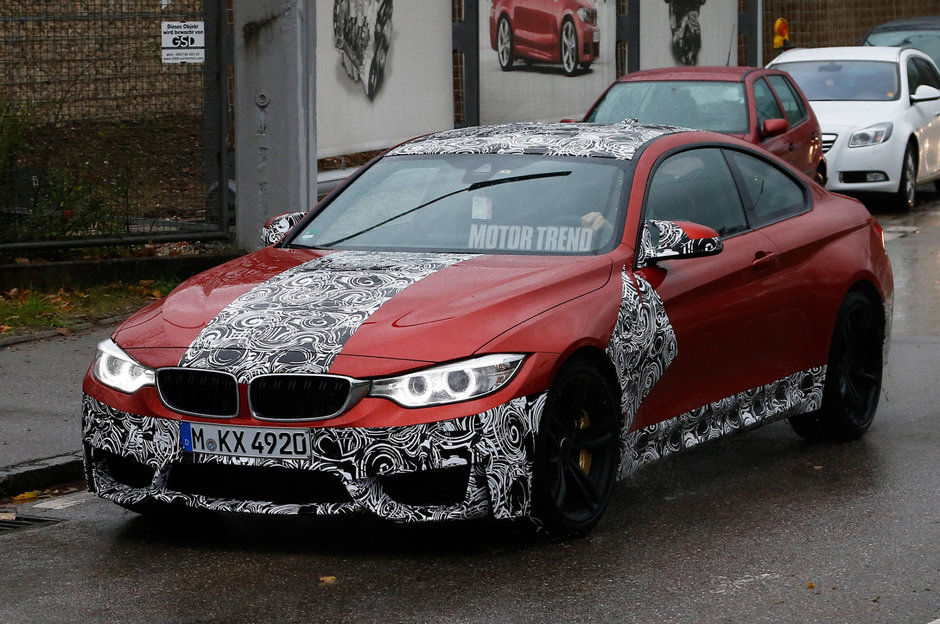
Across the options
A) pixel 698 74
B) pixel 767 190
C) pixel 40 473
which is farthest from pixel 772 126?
pixel 40 473

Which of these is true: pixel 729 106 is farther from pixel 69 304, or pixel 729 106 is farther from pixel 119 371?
pixel 119 371

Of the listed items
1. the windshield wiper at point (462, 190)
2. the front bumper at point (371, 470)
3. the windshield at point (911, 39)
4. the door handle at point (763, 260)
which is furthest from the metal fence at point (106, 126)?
the windshield at point (911, 39)

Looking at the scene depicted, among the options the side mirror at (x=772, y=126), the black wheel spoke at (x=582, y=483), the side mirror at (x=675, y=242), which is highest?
the side mirror at (x=772, y=126)

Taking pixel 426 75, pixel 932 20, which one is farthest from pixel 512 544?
pixel 932 20

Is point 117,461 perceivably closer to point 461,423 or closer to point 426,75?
point 461,423

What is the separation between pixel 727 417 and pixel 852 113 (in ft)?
38.2

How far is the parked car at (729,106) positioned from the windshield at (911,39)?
381 inches

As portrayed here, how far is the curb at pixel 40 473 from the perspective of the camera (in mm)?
7176

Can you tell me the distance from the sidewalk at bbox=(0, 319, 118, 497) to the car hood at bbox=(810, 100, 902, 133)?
9205 millimetres

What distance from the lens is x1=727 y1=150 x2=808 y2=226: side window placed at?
7.57 metres

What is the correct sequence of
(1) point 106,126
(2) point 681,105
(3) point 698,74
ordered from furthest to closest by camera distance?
(3) point 698,74 < (2) point 681,105 < (1) point 106,126

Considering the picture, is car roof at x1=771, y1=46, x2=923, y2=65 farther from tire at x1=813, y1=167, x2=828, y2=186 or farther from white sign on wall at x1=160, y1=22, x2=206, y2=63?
white sign on wall at x1=160, y1=22, x2=206, y2=63

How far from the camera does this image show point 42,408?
8.58 m

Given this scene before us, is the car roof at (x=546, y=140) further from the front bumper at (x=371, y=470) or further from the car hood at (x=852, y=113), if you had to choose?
the car hood at (x=852, y=113)
